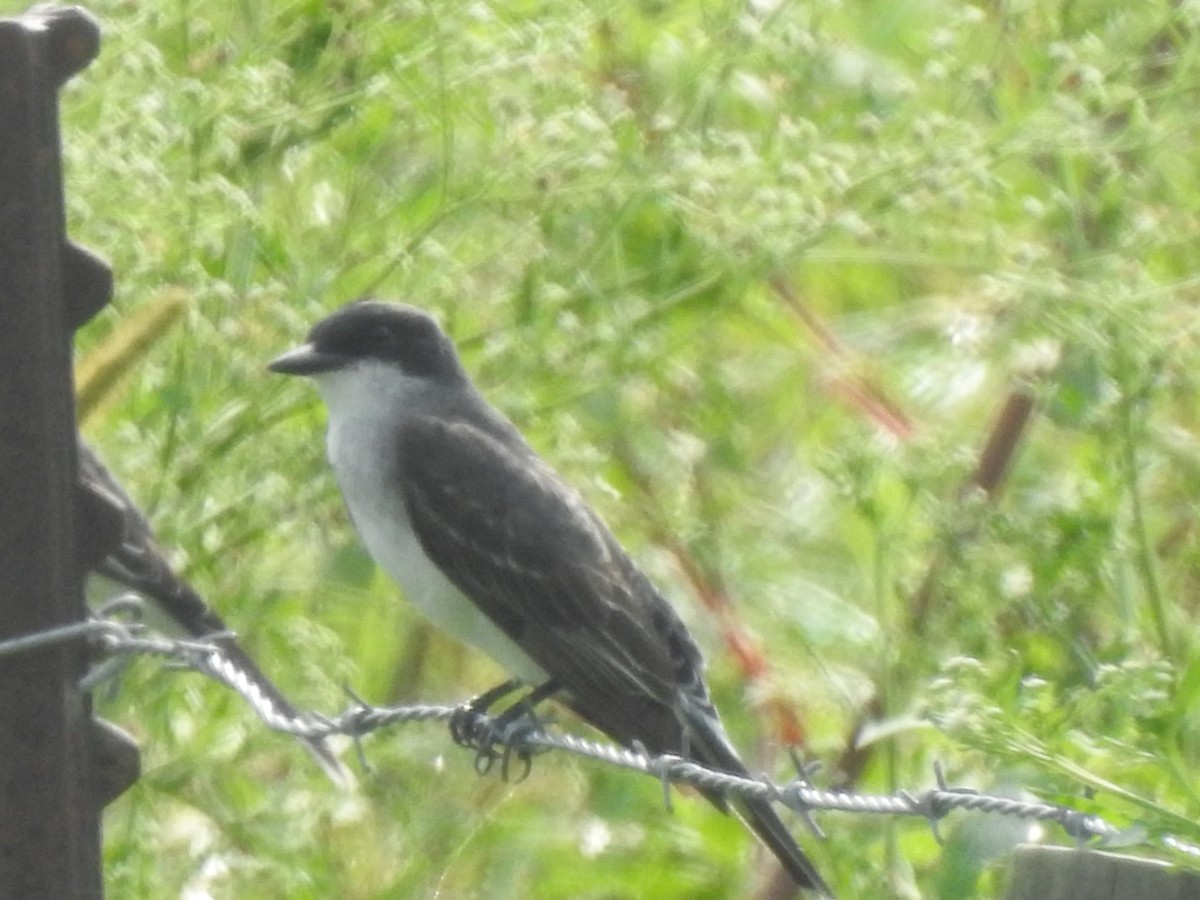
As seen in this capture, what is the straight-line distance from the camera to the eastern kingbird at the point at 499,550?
13.2 ft

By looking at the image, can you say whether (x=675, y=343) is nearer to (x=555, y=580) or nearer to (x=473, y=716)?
(x=555, y=580)

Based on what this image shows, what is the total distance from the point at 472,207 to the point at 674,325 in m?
0.42

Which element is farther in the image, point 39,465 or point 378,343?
point 378,343

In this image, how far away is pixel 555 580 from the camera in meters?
4.11

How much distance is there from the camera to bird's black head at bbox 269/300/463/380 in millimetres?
3822

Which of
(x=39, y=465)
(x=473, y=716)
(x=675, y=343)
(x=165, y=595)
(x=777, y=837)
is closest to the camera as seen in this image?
(x=39, y=465)

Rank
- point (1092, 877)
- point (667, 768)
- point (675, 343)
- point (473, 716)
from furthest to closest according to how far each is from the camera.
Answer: point (473, 716)
point (675, 343)
point (667, 768)
point (1092, 877)

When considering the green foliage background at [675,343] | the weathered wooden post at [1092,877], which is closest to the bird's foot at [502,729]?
the green foliage background at [675,343]

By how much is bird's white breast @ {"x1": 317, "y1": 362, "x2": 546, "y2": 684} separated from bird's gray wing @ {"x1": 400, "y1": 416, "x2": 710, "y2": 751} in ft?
0.09

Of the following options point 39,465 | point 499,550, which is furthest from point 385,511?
point 39,465

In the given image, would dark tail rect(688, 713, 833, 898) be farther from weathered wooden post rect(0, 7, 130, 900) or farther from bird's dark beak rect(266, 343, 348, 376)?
weathered wooden post rect(0, 7, 130, 900)

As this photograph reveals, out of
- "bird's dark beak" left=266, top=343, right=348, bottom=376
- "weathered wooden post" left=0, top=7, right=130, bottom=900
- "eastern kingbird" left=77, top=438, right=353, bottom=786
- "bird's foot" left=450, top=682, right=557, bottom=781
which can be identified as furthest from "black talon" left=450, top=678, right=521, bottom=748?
"weathered wooden post" left=0, top=7, right=130, bottom=900

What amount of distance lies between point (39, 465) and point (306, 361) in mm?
1259

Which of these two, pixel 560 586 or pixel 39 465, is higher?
pixel 39 465
